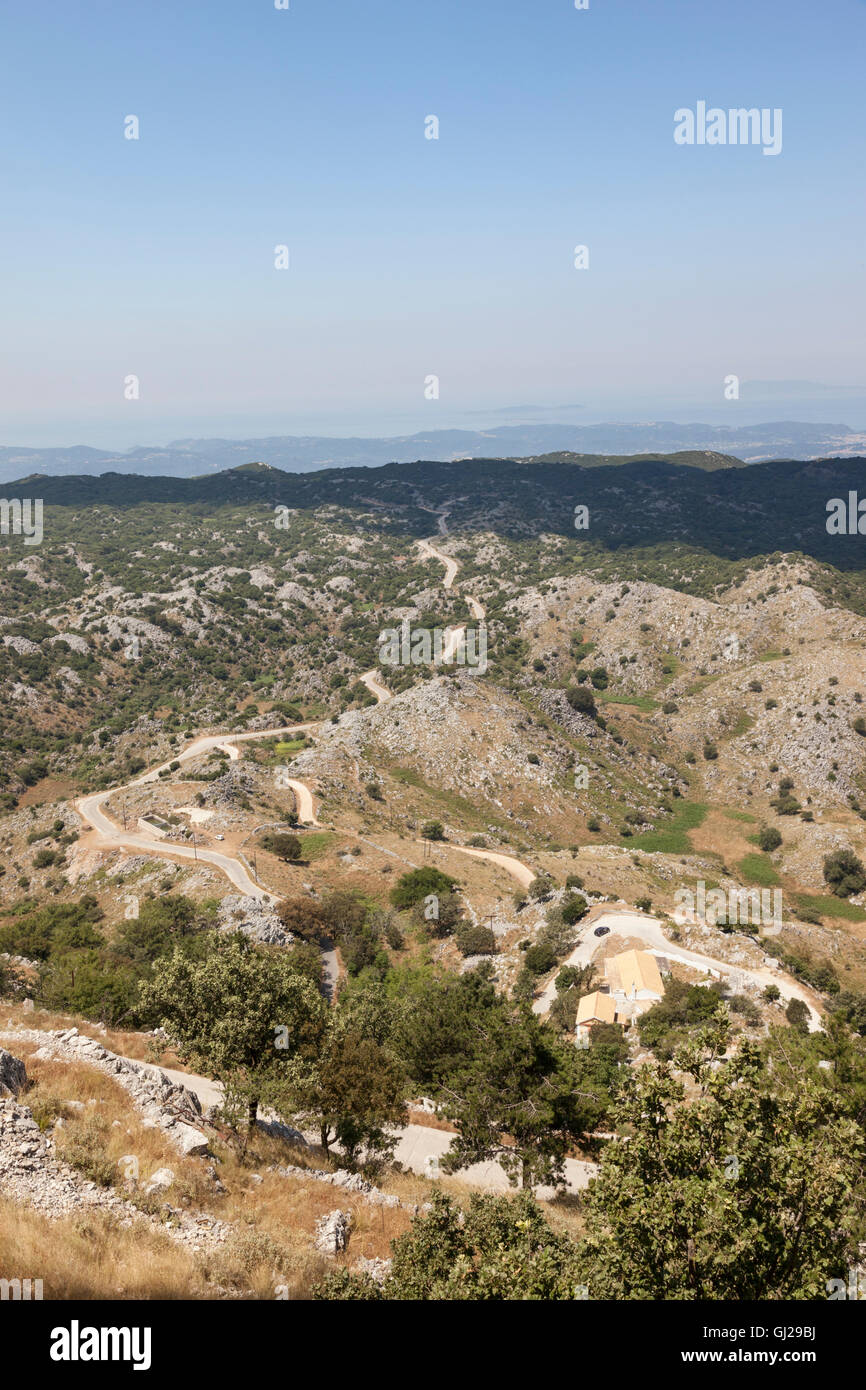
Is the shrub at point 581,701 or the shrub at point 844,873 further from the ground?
the shrub at point 581,701

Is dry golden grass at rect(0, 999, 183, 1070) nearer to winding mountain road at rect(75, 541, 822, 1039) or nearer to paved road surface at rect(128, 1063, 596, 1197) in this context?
paved road surface at rect(128, 1063, 596, 1197)

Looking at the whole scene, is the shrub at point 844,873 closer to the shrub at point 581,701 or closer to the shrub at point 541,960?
the shrub at point 581,701

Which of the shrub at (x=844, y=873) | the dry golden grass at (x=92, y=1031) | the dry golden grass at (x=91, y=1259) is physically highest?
the dry golden grass at (x=91, y=1259)

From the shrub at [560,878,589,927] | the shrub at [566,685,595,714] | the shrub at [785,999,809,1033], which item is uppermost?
the shrub at [566,685,595,714]

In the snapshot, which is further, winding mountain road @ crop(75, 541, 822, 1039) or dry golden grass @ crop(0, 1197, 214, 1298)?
winding mountain road @ crop(75, 541, 822, 1039)

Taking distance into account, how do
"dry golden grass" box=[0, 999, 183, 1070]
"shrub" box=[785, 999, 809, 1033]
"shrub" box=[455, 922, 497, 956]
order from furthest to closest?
"shrub" box=[455, 922, 497, 956] → "shrub" box=[785, 999, 809, 1033] → "dry golden grass" box=[0, 999, 183, 1070]

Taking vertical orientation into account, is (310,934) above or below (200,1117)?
below

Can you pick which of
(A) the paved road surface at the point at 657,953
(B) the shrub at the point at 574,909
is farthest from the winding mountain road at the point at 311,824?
(B) the shrub at the point at 574,909

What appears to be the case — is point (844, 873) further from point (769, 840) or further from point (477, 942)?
point (477, 942)

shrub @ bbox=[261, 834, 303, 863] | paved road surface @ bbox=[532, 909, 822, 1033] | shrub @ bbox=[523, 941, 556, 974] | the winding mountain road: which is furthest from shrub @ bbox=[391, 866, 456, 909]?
paved road surface @ bbox=[532, 909, 822, 1033]
